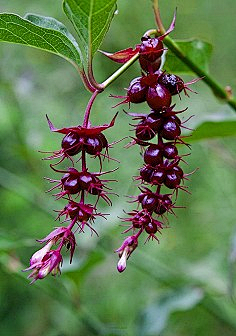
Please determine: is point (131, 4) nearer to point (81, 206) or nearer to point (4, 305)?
point (4, 305)

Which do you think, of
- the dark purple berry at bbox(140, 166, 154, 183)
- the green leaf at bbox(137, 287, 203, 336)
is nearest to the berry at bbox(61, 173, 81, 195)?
the dark purple berry at bbox(140, 166, 154, 183)

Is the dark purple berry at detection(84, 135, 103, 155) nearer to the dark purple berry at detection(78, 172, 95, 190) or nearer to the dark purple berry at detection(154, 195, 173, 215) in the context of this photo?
the dark purple berry at detection(78, 172, 95, 190)

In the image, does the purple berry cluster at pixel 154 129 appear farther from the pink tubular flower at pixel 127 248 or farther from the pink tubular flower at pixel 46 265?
the pink tubular flower at pixel 46 265

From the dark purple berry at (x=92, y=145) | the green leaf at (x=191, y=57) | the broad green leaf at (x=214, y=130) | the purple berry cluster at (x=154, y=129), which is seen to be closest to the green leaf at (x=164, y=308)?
the broad green leaf at (x=214, y=130)

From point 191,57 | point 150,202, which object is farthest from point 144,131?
point 191,57

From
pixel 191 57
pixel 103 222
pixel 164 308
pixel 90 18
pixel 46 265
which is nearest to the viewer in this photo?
pixel 46 265

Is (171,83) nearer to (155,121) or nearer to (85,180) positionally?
(155,121)

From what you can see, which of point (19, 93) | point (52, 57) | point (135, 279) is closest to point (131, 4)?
point (52, 57)
